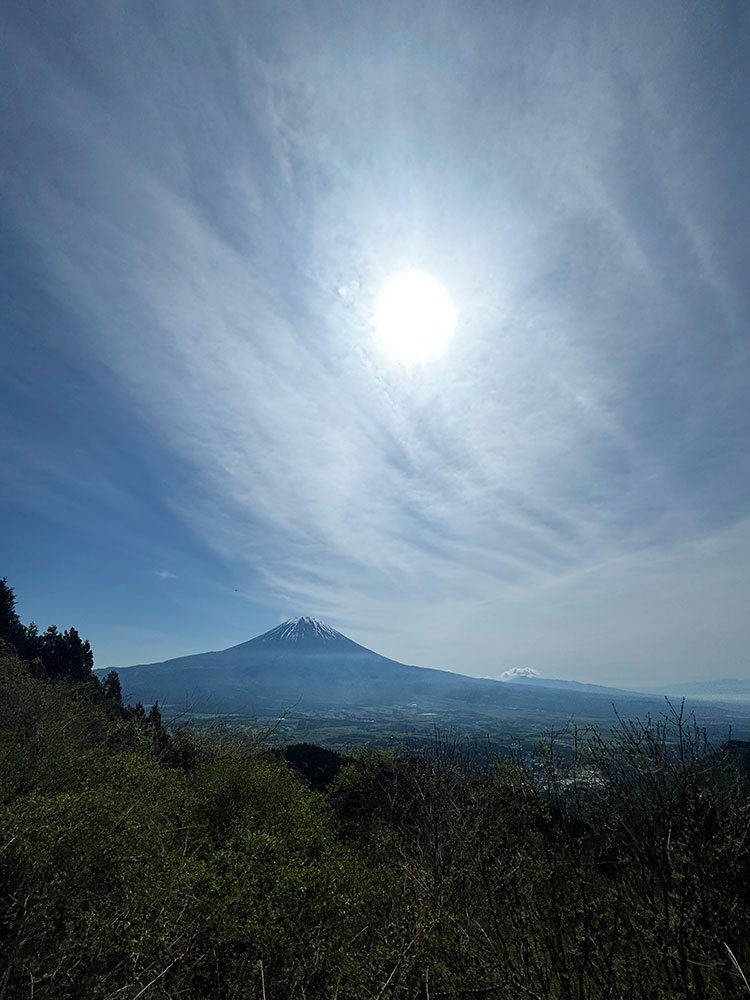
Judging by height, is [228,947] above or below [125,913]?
below

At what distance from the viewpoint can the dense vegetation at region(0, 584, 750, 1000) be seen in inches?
204

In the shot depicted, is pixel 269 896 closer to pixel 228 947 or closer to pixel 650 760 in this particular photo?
pixel 228 947

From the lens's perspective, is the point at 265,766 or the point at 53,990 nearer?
the point at 53,990

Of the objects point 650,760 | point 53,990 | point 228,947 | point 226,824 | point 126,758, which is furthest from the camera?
point 226,824

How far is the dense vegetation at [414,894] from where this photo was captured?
5172 millimetres

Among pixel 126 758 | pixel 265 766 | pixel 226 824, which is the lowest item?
pixel 226 824

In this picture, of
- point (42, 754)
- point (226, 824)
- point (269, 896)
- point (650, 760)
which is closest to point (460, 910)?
point (269, 896)

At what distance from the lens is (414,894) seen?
29.7ft

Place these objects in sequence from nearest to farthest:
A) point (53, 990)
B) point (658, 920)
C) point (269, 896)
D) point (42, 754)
Answer: point (658, 920) < point (53, 990) < point (269, 896) < point (42, 754)

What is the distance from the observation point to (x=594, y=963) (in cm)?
561

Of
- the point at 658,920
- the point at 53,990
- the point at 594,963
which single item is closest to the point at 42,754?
the point at 53,990

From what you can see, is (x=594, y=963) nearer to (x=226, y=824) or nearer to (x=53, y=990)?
(x=53, y=990)

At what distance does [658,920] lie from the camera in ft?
16.4

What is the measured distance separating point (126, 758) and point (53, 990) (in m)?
10.3
